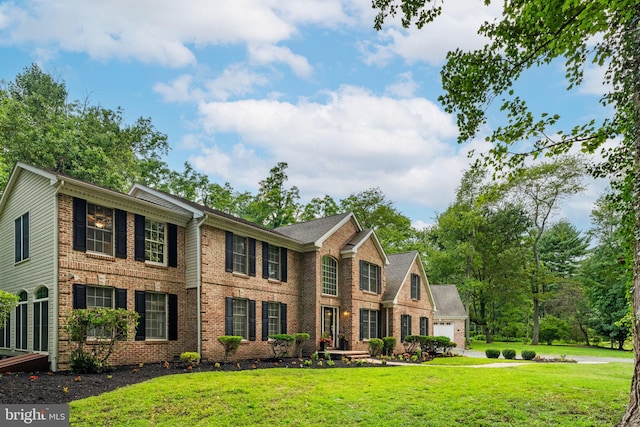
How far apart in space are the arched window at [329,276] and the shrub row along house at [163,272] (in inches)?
2.0

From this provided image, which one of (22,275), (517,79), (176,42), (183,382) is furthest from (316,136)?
(517,79)

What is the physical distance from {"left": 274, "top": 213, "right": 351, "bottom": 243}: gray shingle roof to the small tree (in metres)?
9.62

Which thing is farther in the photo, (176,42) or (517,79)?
(176,42)

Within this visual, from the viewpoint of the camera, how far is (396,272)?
26.2m

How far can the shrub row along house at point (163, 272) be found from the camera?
1258 centimetres

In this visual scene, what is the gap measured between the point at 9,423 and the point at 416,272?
22.6 m

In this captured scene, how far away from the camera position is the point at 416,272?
2705 centimetres

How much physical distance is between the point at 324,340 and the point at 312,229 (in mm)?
5252

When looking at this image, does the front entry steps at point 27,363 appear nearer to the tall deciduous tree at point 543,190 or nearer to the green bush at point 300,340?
the green bush at point 300,340

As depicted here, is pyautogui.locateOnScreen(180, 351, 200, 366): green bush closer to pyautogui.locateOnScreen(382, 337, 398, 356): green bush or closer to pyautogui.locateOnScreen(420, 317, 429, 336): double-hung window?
pyautogui.locateOnScreen(382, 337, 398, 356): green bush

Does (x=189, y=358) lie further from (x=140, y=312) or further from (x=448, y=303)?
(x=448, y=303)

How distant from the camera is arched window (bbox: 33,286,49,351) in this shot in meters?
12.5

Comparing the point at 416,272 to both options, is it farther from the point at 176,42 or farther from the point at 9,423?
the point at 9,423

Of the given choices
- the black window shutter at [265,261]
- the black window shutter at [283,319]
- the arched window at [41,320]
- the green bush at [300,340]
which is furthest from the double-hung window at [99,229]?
the green bush at [300,340]
